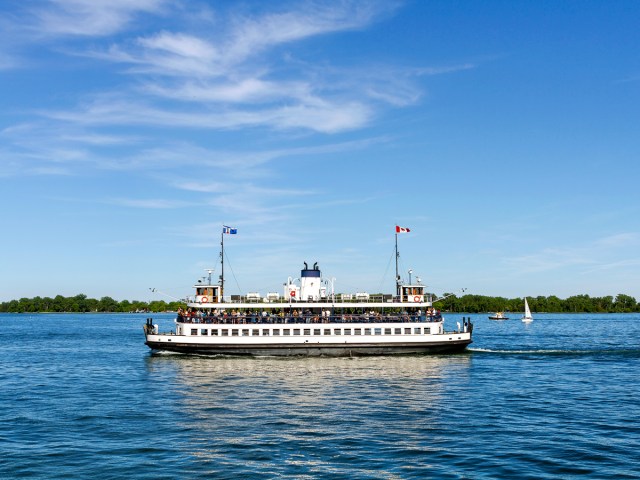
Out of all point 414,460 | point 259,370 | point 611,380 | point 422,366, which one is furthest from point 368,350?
point 414,460

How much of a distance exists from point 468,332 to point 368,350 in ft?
42.1

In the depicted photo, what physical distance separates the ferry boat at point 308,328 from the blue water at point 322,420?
3.69 m

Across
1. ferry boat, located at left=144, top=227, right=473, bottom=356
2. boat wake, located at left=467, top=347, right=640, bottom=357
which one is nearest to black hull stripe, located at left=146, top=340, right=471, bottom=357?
ferry boat, located at left=144, top=227, right=473, bottom=356

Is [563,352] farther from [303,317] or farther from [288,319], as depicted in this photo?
[288,319]

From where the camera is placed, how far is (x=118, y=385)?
172 feet

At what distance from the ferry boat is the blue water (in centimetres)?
369

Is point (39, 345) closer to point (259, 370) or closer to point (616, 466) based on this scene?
point (259, 370)

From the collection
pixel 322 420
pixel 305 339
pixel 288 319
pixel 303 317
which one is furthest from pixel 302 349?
pixel 322 420

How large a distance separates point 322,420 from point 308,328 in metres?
34.6

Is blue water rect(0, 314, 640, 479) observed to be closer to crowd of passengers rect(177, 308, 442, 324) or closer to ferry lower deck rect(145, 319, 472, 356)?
ferry lower deck rect(145, 319, 472, 356)

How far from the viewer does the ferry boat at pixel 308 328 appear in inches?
2776

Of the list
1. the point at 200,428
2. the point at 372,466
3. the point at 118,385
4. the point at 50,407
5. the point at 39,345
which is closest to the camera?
the point at 372,466

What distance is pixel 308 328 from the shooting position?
234 feet

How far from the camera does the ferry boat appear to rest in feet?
231
